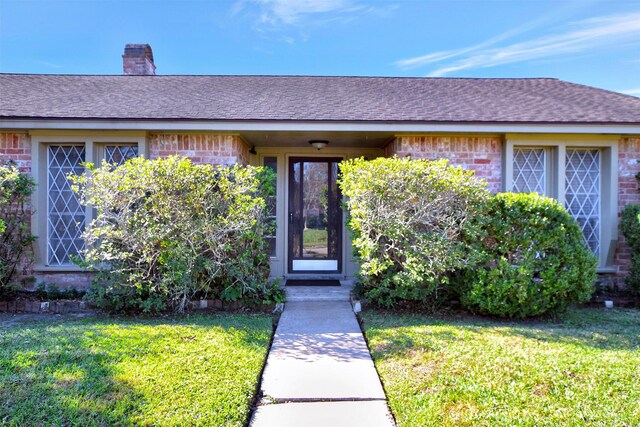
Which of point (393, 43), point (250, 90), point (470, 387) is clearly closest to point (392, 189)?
point (470, 387)

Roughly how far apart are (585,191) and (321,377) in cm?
579

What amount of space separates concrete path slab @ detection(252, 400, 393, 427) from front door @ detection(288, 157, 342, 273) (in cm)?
514

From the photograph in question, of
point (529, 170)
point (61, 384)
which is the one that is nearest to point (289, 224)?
point (529, 170)

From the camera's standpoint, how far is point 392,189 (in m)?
5.29

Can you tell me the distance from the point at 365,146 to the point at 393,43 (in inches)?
224

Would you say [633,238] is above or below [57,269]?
above

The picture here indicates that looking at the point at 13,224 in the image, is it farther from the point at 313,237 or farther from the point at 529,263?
the point at 529,263

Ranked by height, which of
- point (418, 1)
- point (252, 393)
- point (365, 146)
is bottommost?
point (252, 393)

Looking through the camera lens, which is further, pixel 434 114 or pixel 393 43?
pixel 393 43

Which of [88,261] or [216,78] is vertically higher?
[216,78]

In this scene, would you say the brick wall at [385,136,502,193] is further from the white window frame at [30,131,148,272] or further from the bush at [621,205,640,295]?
the white window frame at [30,131,148,272]

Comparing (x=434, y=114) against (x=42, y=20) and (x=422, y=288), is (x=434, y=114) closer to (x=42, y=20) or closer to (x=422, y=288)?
(x=422, y=288)

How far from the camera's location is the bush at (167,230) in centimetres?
521

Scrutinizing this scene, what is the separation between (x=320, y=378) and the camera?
3.48 meters
